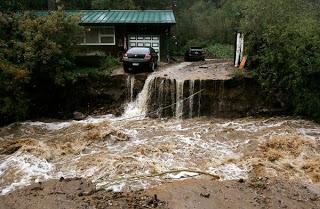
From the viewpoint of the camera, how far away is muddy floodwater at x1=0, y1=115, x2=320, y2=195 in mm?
12305

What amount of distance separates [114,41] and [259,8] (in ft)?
34.1

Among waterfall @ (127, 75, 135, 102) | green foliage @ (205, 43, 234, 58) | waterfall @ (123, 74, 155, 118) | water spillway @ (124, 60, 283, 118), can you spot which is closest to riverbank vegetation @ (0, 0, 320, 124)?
water spillway @ (124, 60, 283, 118)

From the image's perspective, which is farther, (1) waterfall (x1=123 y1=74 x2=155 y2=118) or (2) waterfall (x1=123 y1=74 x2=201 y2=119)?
(1) waterfall (x1=123 y1=74 x2=155 y2=118)

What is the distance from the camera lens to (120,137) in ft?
52.9

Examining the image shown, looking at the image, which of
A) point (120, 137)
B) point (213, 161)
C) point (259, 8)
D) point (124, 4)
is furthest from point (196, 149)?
point (124, 4)

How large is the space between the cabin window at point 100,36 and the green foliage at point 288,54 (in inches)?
406

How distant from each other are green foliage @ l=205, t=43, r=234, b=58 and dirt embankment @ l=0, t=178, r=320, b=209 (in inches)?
1029

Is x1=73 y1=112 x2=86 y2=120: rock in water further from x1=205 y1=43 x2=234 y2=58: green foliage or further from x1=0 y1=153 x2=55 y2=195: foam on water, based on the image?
x1=205 y1=43 x2=234 y2=58: green foliage

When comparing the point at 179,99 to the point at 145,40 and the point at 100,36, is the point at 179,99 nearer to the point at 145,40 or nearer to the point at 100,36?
the point at 145,40

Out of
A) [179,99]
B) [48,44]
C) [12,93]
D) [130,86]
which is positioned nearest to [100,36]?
[48,44]

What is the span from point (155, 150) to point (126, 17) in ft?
51.9

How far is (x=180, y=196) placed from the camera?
10.4 meters

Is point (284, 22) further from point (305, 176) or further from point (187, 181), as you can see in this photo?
point (187, 181)

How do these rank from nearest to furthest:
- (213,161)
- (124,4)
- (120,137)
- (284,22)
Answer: (213,161)
(120,137)
(284,22)
(124,4)
